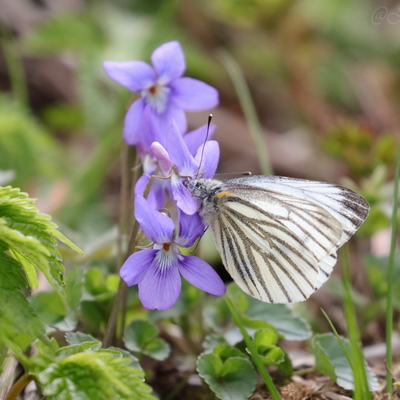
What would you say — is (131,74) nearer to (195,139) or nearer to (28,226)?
(195,139)

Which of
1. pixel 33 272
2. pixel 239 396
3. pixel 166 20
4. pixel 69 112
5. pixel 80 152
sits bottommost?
pixel 80 152

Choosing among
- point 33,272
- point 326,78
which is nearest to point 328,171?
point 326,78

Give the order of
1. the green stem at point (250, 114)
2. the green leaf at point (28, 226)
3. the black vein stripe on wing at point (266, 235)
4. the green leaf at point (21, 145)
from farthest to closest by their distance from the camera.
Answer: the green leaf at point (21, 145) < the green stem at point (250, 114) < the black vein stripe on wing at point (266, 235) < the green leaf at point (28, 226)

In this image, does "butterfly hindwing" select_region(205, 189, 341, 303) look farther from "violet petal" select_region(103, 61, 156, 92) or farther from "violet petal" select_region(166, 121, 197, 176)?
"violet petal" select_region(103, 61, 156, 92)

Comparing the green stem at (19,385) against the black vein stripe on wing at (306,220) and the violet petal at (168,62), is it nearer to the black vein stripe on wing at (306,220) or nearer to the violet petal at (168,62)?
the black vein stripe on wing at (306,220)

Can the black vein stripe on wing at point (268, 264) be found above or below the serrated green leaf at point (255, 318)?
above

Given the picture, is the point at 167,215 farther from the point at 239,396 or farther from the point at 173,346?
the point at 173,346

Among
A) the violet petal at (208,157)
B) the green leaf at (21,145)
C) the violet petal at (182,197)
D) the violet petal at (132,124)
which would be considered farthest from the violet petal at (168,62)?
the green leaf at (21,145)
